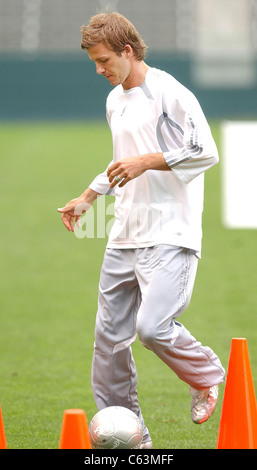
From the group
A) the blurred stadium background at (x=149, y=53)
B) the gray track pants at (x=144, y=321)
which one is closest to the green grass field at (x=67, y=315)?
the gray track pants at (x=144, y=321)

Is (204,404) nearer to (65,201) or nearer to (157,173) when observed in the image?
(157,173)

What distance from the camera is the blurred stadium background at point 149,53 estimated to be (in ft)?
107

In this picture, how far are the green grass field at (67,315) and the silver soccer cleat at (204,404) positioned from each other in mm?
222

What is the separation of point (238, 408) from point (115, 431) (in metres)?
0.64

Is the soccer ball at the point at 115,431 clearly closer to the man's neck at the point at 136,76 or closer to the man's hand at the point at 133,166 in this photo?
the man's hand at the point at 133,166

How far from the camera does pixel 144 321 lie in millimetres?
4594

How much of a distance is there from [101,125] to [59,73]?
2.87 meters

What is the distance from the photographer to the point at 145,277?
4715mm

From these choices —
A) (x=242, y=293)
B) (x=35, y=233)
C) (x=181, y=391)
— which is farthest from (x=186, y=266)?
(x=35, y=233)

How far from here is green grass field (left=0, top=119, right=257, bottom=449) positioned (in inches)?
226

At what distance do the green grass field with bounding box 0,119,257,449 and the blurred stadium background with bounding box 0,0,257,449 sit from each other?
0.02 meters
